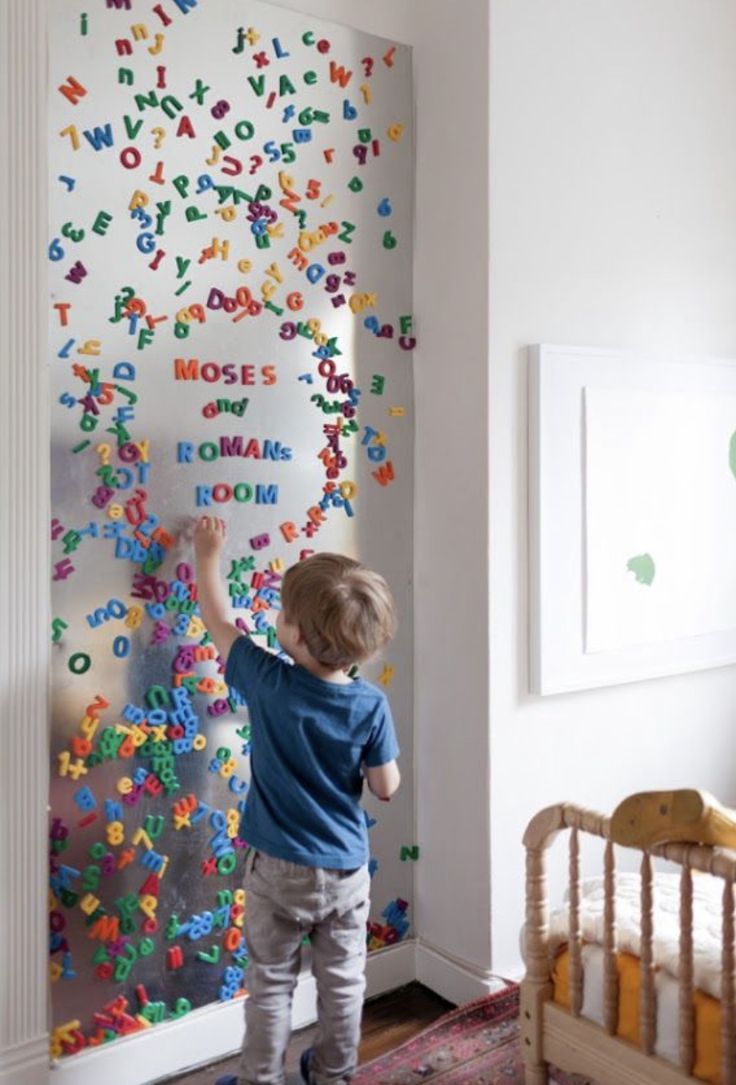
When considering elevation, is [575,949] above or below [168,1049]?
above

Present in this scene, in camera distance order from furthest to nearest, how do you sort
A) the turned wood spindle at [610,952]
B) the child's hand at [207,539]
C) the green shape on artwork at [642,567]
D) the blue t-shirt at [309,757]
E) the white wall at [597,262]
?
the green shape on artwork at [642,567], the white wall at [597,262], the child's hand at [207,539], the blue t-shirt at [309,757], the turned wood spindle at [610,952]

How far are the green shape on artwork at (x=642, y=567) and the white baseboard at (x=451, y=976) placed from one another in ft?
3.25

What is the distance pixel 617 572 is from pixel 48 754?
1370 mm

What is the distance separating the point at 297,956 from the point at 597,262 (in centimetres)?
169

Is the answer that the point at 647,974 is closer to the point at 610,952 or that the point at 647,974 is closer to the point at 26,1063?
the point at 610,952

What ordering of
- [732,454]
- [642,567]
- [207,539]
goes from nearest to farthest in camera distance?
[207,539]
[642,567]
[732,454]

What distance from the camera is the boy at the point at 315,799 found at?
1885mm

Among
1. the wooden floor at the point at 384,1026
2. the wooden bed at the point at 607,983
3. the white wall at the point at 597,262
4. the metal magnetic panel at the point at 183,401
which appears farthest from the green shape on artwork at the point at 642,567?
the wooden floor at the point at 384,1026

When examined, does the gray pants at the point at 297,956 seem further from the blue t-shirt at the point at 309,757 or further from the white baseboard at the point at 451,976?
the white baseboard at the point at 451,976

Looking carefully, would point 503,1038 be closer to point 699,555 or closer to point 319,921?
point 319,921

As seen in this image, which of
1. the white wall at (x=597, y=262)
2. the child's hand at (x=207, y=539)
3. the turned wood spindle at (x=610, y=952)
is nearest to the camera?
the turned wood spindle at (x=610, y=952)

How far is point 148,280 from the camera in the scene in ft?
6.86

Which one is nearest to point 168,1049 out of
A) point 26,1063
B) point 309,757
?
point 26,1063

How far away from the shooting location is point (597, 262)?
8.40 ft
